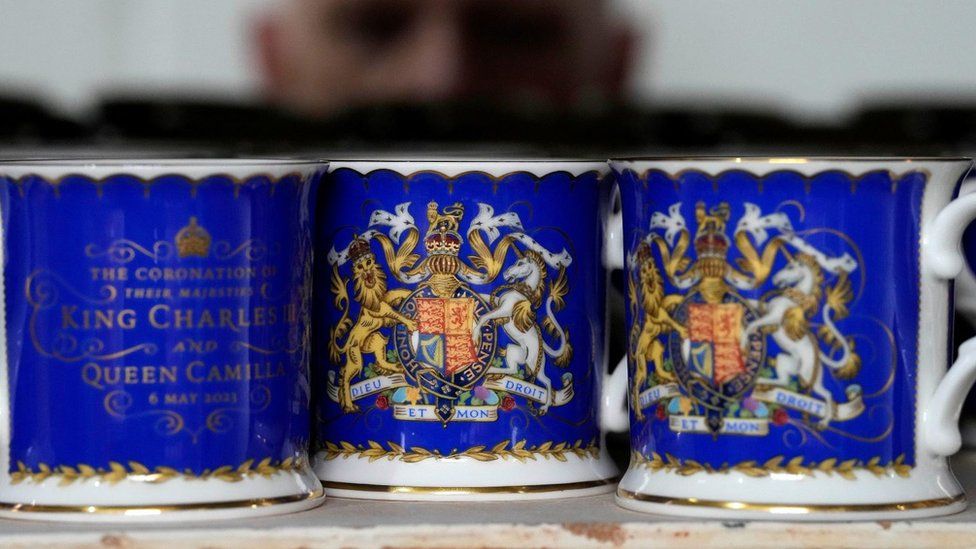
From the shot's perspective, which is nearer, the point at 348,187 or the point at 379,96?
the point at 348,187

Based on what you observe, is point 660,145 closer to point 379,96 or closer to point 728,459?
point 379,96

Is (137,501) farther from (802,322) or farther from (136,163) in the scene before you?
(802,322)

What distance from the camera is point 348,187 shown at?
75cm

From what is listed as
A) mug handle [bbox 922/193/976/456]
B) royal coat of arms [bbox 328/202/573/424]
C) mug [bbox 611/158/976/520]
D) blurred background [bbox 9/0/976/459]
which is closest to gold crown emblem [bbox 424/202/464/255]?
royal coat of arms [bbox 328/202/573/424]

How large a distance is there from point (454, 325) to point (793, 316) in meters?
0.18

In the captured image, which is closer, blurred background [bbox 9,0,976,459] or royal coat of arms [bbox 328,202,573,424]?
royal coat of arms [bbox 328,202,573,424]

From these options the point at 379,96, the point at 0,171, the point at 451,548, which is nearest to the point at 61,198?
the point at 0,171

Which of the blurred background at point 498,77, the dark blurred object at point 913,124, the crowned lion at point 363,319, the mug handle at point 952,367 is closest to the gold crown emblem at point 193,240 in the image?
the crowned lion at point 363,319

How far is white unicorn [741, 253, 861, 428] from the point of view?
679 mm

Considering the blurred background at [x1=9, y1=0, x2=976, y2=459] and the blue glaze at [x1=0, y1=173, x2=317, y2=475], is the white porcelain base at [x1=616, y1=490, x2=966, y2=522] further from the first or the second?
the blurred background at [x1=9, y1=0, x2=976, y2=459]

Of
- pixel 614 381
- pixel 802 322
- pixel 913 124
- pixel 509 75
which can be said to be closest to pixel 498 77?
pixel 509 75

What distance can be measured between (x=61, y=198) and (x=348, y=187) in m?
0.16

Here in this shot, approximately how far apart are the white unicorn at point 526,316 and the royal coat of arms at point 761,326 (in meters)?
0.08

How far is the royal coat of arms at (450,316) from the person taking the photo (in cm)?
72
